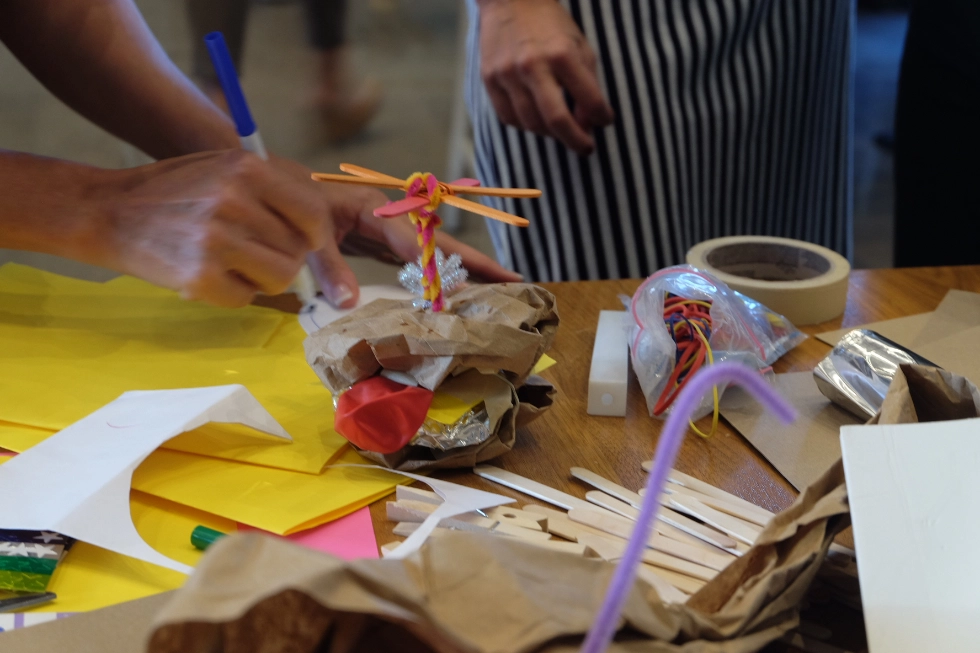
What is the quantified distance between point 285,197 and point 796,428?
46 centimetres

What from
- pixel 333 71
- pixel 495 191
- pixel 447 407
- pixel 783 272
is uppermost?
pixel 495 191

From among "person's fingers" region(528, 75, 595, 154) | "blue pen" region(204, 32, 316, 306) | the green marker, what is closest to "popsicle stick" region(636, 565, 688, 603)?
the green marker

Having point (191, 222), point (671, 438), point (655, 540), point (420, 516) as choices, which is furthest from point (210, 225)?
point (671, 438)

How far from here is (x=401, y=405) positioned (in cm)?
49

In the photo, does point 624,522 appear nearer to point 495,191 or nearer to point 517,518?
point 517,518

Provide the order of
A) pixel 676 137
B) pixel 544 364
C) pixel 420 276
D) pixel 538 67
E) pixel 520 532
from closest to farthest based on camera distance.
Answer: pixel 520 532
pixel 420 276
pixel 544 364
pixel 538 67
pixel 676 137

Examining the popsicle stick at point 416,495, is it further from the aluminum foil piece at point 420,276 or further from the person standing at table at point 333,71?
the person standing at table at point 333,71

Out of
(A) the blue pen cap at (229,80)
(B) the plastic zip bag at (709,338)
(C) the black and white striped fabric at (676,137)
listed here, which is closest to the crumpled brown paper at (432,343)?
(B) the plastic zip bag at (709,338)

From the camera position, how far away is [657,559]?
0.44 metres

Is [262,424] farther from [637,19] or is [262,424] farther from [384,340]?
[637,19]

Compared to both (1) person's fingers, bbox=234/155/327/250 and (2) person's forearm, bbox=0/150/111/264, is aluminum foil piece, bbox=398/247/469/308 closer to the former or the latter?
(1) person's fingers, bbox=234/155/327/250

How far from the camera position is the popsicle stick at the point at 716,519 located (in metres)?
0.46

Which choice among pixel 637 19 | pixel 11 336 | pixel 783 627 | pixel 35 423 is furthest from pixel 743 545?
pixel 637 19

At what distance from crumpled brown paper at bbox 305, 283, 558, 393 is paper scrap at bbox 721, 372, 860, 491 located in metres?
0.17
